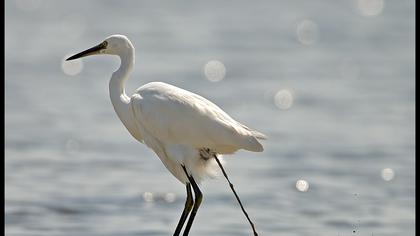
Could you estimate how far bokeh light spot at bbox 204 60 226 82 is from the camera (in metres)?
19.4

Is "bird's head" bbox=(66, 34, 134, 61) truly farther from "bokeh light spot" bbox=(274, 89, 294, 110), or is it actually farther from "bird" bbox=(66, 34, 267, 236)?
"bokeh light spot" bbox=(274, 89, 294, 110)

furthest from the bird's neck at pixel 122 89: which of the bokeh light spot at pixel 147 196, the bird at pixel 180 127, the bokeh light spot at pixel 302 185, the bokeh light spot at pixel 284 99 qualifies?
the bokeh light spot at pixel 284 99

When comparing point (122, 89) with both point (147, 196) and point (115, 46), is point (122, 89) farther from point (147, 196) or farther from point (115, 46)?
point (147, 196)

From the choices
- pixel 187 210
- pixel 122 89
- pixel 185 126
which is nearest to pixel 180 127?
pixel 185 126

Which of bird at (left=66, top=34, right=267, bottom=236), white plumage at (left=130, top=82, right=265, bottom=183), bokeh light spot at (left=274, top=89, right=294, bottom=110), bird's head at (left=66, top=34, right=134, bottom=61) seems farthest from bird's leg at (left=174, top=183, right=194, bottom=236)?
bokeh light spot at (left=274, top=89, right=294, bottom=110)

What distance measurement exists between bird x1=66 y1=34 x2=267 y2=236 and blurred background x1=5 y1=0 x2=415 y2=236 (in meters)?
1.34

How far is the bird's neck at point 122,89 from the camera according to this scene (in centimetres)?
902

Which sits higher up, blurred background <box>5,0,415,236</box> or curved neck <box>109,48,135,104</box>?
blurred background <box>5,0,415,236</box>

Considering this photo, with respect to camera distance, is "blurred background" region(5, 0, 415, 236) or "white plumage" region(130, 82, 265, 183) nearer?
"white plumage" region(130, 82, 265, 183)

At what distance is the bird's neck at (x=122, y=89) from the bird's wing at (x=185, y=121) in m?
0.16

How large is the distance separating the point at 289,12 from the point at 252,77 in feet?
28.8

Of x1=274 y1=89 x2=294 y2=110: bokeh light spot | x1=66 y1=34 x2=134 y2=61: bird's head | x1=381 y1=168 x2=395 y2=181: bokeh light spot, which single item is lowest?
x1=66 y1=34 x2=134 y2=61: bird's head

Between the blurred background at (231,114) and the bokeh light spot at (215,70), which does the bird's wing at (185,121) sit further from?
the bokeh light spot at (215,70)

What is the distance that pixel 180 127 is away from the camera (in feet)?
28.8
